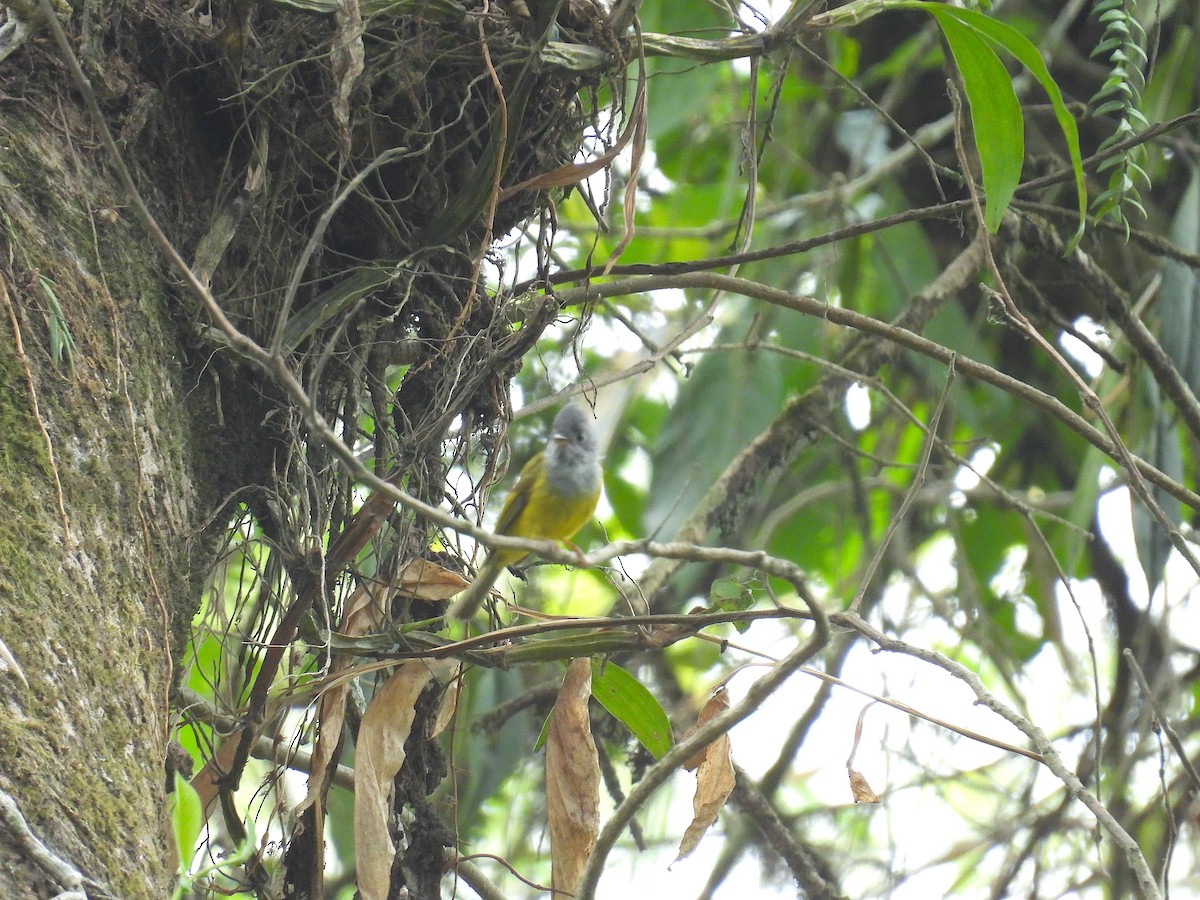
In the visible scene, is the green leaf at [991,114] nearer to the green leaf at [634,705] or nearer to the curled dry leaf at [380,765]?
the green leaf at [634,705]

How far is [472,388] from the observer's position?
2.00m

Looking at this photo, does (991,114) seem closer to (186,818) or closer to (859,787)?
(859,787)

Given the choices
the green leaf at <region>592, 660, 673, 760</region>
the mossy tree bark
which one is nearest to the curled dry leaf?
the mossy tree bark

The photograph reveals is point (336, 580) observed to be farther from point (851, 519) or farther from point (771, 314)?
point (851, 519)

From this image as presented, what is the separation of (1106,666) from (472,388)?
11.8 ft

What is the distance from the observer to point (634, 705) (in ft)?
7.36

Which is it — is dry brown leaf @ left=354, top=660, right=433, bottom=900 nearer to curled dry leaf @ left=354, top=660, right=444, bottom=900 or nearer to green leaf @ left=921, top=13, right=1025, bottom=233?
curled dry leaf @ left=354, top=660, right=444, bottom=900

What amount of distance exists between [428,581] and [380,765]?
1.03 feet

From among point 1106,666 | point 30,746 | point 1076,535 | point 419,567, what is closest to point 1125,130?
point 1076,535

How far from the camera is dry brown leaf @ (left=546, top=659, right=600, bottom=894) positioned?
196cm

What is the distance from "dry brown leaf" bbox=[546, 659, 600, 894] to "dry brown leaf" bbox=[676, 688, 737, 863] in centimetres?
16

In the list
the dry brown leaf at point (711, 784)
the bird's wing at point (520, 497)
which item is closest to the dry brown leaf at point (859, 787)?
the dry brown leaf at point (711, 784)

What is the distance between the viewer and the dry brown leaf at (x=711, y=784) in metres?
1.93

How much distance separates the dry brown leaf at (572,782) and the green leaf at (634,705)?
0.12 metres
